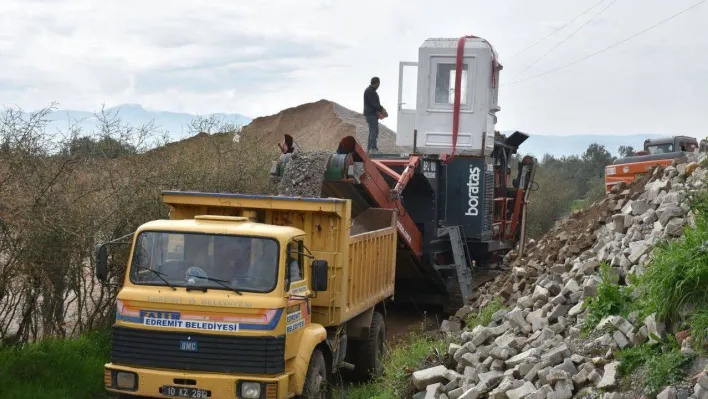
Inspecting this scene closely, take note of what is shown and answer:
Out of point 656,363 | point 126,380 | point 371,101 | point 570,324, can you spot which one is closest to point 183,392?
point 126,380

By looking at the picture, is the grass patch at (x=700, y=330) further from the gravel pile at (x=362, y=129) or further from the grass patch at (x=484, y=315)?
the gravel pile at (x=362, y=129)

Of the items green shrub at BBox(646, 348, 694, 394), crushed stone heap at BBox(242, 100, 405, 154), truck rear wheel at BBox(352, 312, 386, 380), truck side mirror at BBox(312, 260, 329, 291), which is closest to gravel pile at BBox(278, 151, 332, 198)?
truck rear wheel at BBox(352, 312, 386, 380)

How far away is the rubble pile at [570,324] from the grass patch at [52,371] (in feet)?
12.5

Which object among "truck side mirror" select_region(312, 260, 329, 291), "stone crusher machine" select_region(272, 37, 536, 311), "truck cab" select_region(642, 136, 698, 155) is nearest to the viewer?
"truck side mirror" select_region(312, 260, 329, 291)

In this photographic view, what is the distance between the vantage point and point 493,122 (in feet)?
53.4

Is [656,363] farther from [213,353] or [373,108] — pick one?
[373,108]

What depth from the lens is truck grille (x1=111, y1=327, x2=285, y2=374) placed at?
812 cm

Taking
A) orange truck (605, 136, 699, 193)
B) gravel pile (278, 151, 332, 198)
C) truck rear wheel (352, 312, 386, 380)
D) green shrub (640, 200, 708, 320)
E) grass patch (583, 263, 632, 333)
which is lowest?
truck rear wheel (352, 312, 386, 380)

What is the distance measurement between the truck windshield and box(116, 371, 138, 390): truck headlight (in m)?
0.85

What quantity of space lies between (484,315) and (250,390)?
3.68 meters

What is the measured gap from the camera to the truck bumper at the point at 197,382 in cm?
803

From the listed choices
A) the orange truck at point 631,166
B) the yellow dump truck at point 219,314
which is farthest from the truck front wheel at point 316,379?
the orange truck at point 631,166

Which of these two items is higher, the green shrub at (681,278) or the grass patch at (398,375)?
the green shrub at (681,278)

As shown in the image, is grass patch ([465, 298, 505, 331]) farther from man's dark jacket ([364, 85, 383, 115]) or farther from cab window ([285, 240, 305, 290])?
man's dark jacket ([364, 85, 383, 115])
